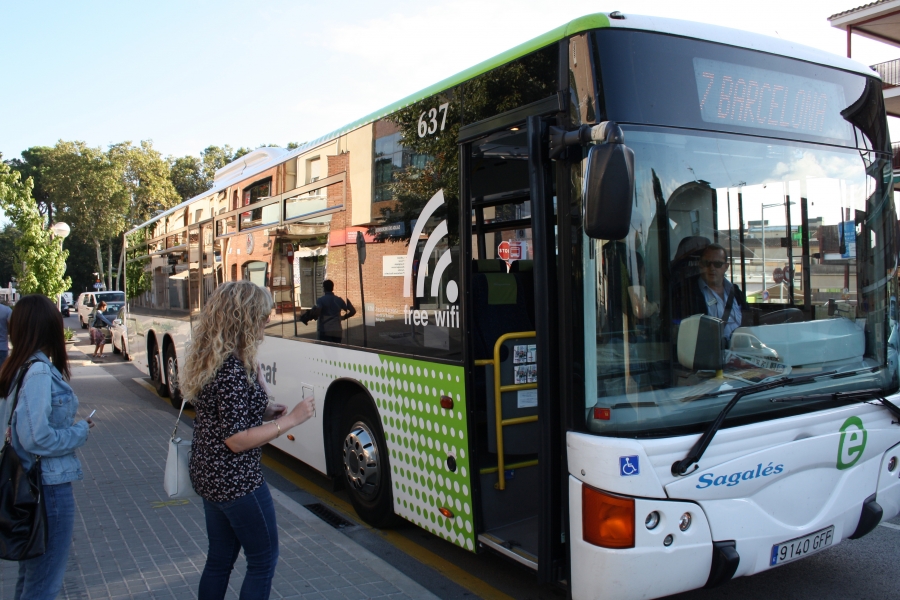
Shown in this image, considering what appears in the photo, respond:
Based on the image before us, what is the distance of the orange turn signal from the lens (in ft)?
10.3

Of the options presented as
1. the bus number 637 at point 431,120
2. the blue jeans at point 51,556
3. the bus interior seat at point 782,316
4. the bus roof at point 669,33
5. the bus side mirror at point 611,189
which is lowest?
the blue jeans at point 51,556

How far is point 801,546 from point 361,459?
3.03 meters

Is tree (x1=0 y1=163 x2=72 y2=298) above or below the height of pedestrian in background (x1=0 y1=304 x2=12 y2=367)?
above

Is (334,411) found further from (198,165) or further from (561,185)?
(198,165)

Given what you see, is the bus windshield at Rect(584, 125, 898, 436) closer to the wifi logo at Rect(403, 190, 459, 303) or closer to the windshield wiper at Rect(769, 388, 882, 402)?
the windshield wiper at Rect(769, 388, 882, 402)

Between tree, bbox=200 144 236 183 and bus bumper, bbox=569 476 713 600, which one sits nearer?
bus bumper, bbox=569 476 713 600

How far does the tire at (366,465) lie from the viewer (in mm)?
5203

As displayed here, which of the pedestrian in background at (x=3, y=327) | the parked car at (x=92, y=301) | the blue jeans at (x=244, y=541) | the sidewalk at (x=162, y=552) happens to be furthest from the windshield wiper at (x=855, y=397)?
the parked car at (x=92, y=301)

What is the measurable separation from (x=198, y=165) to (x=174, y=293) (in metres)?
58.1

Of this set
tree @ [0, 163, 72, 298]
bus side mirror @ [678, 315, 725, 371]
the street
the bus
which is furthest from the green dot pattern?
tree @ [0, 163, 72, 298]

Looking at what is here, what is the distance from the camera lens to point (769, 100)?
3.70 metres

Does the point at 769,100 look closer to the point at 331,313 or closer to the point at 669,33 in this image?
the point at 669,33

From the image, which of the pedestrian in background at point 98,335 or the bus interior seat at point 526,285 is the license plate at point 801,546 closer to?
the bus interior seat at point 526,285

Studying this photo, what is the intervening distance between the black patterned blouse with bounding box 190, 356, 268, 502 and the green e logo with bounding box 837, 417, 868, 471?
2912 millimetres
